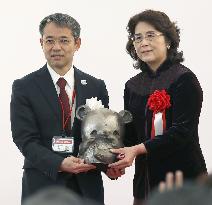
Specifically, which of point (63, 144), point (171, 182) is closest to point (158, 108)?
point (63, 144)

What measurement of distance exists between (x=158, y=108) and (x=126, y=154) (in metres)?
0.21

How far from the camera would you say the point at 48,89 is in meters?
1.81

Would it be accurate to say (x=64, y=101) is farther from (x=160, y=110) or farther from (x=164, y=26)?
(x=164, y=26)

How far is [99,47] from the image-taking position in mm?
3260

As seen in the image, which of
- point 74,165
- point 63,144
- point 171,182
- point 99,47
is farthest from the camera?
point 99,47

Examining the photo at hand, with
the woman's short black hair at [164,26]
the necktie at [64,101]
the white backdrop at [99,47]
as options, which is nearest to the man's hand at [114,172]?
the necktie at [64,101]

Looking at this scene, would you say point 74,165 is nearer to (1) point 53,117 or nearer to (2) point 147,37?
(1) point 53,117

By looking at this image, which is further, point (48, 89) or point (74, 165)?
point (48, 89)

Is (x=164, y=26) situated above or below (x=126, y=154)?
above

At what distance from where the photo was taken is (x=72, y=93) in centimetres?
183

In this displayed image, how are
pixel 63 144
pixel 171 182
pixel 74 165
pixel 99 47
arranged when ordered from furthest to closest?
pixel 99 47
pixel 63 144
pixel 74 165
pixel 171 182

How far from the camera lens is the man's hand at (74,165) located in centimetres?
164

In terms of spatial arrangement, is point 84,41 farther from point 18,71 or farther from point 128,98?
point 128,98

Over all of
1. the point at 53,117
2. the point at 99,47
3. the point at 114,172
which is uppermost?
the point at 99,47
